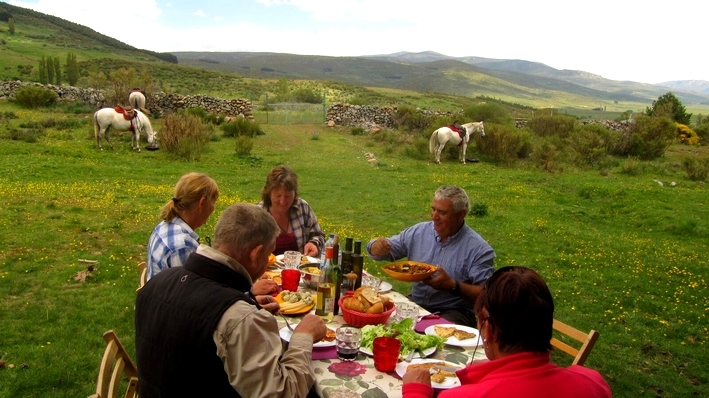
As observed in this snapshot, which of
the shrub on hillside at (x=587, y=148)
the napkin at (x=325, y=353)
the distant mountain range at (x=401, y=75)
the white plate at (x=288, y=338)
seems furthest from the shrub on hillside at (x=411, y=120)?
the distant mountain range at (x=401, y=75)

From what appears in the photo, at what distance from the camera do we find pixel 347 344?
2.59 m

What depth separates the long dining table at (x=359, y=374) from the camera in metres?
2.30

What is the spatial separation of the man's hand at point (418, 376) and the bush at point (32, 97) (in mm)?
28287

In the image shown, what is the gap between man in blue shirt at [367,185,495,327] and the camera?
153 inches

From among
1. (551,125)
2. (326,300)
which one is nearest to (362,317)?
(326,300)

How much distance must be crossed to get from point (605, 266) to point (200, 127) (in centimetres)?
1430

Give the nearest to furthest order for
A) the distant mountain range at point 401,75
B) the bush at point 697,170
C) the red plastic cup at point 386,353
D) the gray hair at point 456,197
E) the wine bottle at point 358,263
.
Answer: the red plastic cup at point 386,353 < the wine bottle at point 358,263 < the gray hair at point 456,197 < the bush at point 697,170 < the distant mountain range at point 401,75

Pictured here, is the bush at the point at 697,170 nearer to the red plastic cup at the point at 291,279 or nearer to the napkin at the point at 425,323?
the napkin at the point at 425,323

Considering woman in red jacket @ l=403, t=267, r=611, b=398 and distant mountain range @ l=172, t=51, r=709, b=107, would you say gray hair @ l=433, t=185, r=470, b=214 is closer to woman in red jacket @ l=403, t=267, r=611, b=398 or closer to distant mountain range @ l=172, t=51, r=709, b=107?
woman in red jacket @ l=403, t=267, r=611, b=398

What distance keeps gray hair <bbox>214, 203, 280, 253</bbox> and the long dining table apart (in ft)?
2.20

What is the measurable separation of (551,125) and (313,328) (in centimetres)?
2689

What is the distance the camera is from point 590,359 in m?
5.17

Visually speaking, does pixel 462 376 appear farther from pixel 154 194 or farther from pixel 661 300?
pixel 154 194

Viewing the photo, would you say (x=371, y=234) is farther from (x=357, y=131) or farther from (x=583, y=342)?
(x=357, y=131)
